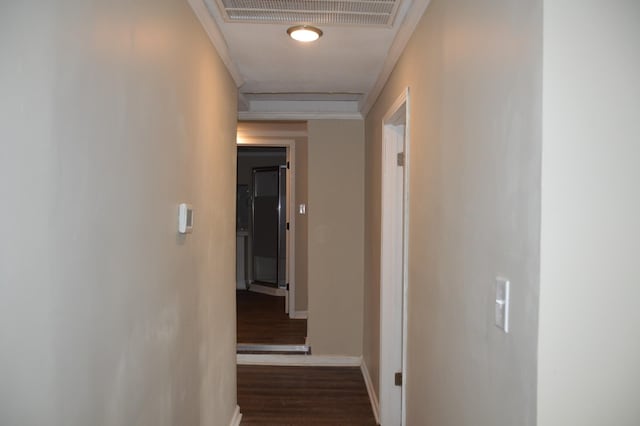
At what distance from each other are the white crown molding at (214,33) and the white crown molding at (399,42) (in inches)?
36.6

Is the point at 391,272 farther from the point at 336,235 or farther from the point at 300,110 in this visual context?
the point at 300,110

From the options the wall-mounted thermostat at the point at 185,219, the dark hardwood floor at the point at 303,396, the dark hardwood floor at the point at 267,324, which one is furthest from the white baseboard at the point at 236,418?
the wall-mounted thermostat at the point at 185,219

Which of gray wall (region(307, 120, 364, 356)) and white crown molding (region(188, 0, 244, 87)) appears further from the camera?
gray wall (region(307, 120, 364, 356))

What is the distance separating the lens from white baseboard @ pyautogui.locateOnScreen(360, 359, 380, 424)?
9.93 feet

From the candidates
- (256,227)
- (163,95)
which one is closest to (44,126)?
(163,95)

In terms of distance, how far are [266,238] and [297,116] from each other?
3.51 metres

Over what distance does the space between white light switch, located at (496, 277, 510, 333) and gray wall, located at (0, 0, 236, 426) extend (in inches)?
38.3

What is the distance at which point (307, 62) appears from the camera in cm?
280

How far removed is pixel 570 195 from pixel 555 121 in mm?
149

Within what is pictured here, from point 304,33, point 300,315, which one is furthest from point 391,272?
point 300,315

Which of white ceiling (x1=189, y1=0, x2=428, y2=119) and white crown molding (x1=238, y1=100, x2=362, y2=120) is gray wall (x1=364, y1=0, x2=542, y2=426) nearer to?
white ceiling (x1=189, y1=0, x2=428, y2=119)

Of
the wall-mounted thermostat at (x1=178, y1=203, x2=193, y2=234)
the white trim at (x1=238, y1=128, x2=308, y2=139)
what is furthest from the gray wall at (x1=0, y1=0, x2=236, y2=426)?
the white trim at (x1=238, y1=128, x2=308, y2=139)

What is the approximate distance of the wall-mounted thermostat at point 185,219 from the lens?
1680mm

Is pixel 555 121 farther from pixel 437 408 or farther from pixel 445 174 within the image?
pixel 437 408
